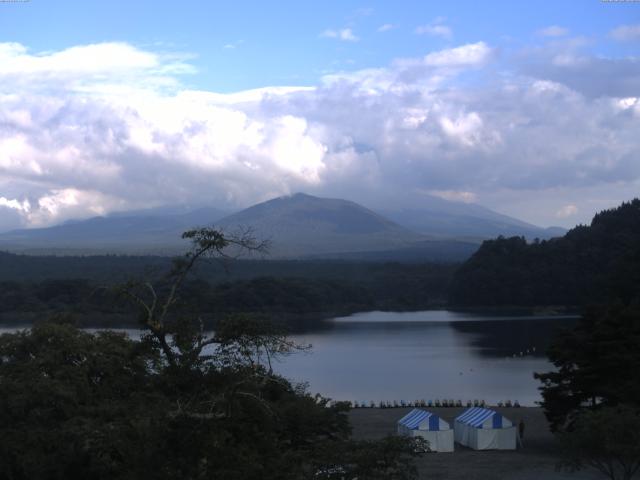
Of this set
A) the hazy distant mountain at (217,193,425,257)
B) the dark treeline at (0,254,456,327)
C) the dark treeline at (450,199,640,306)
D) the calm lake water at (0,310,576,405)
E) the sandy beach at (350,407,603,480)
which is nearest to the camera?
the sandy beach at (350,407,603,480)

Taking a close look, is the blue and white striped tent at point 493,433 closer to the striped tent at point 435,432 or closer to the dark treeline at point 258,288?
the striped tent at point 435,432

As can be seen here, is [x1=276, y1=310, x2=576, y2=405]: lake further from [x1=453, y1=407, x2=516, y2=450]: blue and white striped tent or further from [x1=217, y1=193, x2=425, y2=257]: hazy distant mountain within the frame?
[x1=217, y1=193, x2=425, y2=257]: hazy distant mountain

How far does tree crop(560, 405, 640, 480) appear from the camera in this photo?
9531mm

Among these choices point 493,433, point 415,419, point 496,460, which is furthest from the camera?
point 415,419

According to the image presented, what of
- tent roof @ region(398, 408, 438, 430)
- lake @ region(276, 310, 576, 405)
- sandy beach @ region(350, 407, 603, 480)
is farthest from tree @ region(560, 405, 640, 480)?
lake @ region(276, 310, 576, 405)

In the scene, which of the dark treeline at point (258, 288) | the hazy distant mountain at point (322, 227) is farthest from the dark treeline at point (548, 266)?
the hazy distant mountain at point (322, 227)

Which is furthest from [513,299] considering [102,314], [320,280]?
[102,314]

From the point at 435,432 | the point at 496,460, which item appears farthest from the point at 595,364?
the point at 435,432

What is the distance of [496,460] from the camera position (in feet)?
43.5

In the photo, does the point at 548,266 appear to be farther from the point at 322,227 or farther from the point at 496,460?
the point at 322,227

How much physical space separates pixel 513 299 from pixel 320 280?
42.6 ft

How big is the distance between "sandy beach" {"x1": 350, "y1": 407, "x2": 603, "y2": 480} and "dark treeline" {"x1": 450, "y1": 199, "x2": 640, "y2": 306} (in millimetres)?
36162

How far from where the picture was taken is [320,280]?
197 ft

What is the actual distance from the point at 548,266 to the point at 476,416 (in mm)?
42502
